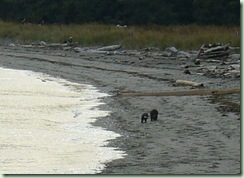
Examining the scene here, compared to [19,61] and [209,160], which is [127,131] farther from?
[19,61]

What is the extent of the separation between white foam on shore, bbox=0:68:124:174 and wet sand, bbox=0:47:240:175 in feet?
1.05

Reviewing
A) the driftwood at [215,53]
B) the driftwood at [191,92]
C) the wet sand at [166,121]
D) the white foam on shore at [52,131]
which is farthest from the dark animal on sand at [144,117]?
the driftwood at [215,53]

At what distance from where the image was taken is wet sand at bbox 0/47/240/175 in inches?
352

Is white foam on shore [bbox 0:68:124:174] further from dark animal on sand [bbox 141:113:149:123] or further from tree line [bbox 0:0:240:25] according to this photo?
tree line [bbox 0:0:240:25]

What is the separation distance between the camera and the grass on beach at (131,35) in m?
29.2

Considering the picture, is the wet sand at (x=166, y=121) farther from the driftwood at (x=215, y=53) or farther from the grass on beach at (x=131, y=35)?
the grass on beach at (x=131, y=35)

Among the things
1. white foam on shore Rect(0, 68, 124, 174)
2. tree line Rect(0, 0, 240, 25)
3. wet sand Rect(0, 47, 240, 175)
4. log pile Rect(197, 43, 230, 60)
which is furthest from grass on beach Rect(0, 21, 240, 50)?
white foam on shore Rect(0, 68, 124, 174)

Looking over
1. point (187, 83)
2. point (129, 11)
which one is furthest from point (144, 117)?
point (129, 11)

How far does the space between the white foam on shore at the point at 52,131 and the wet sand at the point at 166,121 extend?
0.32 metres

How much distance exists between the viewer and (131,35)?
32781 millimetres

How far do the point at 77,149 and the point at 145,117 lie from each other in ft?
8.07

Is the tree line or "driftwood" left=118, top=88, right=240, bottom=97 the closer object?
"driftwood" left=118, top=88, right=240, bottom=97

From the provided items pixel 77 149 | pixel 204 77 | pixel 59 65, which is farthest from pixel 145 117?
pixel 59 65

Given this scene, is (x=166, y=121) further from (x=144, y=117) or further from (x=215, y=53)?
(x=215, y=53)
